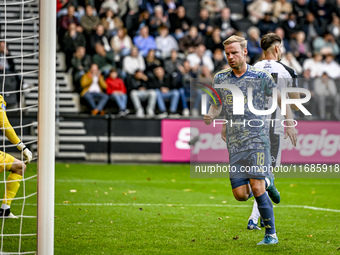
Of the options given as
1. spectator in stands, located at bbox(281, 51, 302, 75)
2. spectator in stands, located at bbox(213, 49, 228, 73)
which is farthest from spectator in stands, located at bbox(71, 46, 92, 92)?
spectator in stands, located at bbox(281, 51, 302, 75)

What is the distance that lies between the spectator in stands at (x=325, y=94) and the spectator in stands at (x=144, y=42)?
4860mm

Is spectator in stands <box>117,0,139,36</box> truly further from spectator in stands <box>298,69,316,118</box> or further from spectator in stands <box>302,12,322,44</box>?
spectator in stands <box>302,12,322,44</box>

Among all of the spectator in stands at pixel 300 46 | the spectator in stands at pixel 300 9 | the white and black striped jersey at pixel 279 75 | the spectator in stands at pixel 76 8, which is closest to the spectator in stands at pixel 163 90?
the spectator in stands at pixel 76 8

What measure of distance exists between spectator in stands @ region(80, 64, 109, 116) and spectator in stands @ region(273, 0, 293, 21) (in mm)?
6926

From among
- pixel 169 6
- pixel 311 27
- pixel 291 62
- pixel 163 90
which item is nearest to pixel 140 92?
pixel 163 90

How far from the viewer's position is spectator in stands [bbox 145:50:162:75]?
1681 cm

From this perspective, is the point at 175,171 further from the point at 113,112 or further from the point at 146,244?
the point at 146,244

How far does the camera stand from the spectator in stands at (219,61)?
17156 millimetres

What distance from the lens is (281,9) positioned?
65.7 ft

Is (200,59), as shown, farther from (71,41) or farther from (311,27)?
(311,27)

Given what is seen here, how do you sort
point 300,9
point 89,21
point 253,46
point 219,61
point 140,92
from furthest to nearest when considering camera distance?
point 300,9 → point 253,46 → point 89,21 → point 219,61 → point 140,92

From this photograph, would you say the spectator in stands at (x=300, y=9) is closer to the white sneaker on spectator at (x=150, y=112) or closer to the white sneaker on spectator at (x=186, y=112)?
the white sneaker on spectator at (x=186, y=112)

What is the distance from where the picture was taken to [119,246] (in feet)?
19.5

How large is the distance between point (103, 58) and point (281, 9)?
22.3ft
